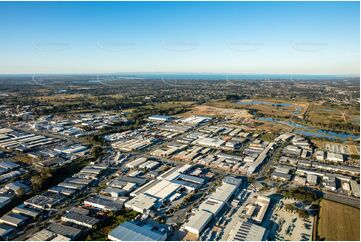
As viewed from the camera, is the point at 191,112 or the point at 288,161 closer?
the point at 288,161

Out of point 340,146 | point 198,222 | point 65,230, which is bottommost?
point 65,230

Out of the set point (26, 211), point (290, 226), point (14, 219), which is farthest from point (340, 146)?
point (14, 219)

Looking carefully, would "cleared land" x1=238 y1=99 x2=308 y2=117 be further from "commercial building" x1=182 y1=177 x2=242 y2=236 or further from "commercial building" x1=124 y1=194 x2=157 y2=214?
"commercial building" x1=124 y1=194 x2=157 y2=214

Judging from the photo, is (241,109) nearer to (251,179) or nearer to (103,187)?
(251,179)

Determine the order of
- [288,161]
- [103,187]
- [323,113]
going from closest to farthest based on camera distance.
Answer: [103,187] < [288,161] < [323,113]

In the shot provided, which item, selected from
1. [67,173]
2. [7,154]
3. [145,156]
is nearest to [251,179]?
[145,156]

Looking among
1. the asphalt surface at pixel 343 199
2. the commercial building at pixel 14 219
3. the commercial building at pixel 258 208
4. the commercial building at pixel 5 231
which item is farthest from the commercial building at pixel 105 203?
the asphalt surface at pixel 343 199

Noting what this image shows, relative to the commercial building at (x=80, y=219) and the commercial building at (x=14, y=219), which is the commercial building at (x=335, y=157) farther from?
the commercial building at (x=14, y=219)

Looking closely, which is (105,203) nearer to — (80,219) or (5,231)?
(80,219)

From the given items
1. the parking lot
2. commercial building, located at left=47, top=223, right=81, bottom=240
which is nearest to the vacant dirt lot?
the parking lot
